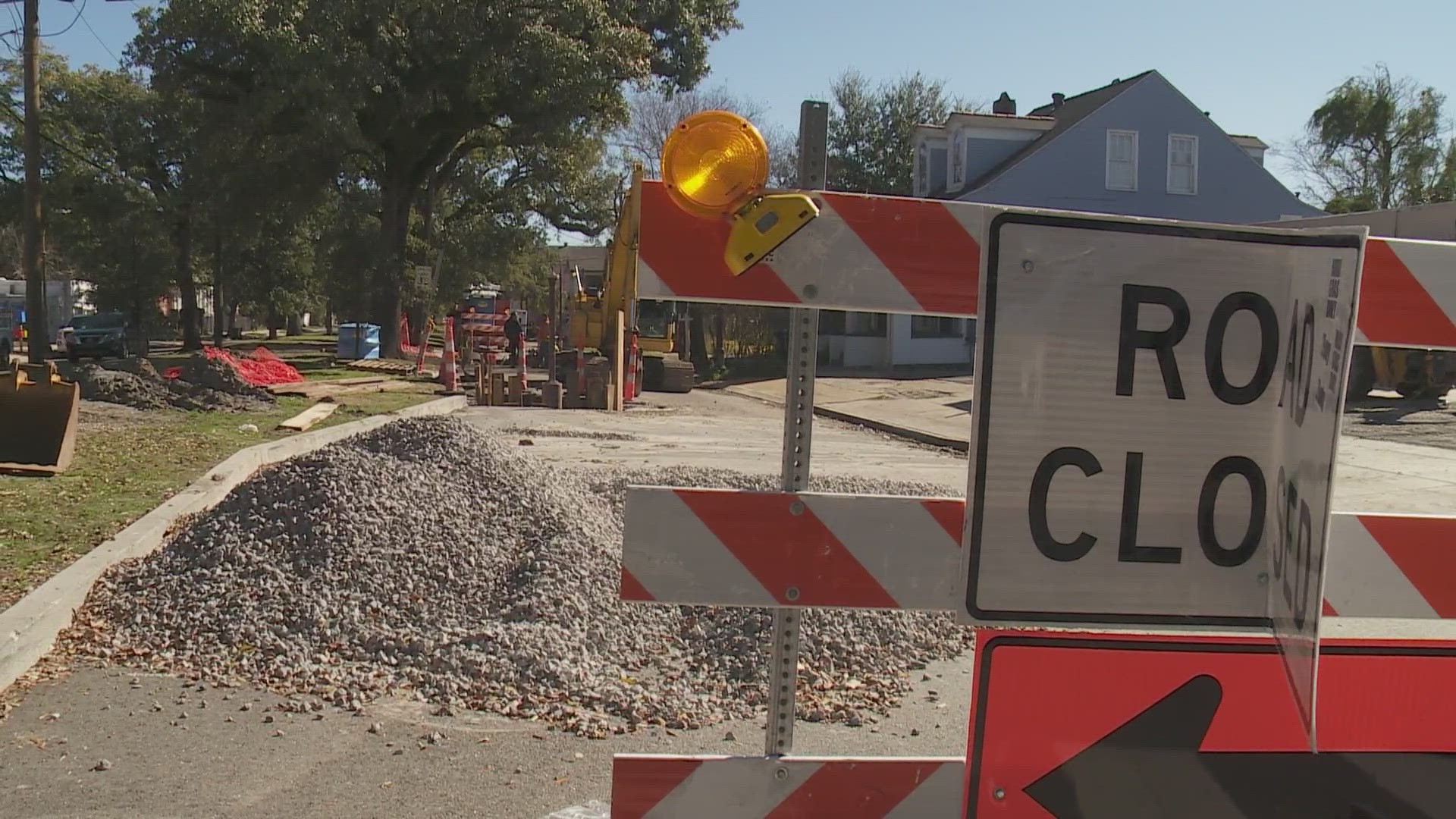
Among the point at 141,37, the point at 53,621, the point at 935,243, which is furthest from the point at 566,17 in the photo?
the point at 935,243

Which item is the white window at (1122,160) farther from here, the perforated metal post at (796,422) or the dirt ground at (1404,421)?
the perforated metal post at (796,422)

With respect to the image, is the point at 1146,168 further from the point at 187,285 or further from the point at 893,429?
the point at 187,285

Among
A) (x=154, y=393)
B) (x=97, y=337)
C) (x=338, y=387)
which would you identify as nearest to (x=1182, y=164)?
(x=338, y=387)

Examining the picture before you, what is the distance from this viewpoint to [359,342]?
3197cm

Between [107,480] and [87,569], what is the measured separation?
353cm

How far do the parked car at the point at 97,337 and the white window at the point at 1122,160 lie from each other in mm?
29291

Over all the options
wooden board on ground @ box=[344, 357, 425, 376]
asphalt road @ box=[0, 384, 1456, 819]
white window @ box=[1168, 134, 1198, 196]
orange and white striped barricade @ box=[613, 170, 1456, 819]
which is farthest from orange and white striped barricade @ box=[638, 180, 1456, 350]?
white window @ box=[1168, 134, 1198, 196]

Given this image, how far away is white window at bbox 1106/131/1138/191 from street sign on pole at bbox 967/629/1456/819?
29786mm

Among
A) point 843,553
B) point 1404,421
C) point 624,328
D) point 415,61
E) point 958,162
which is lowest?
point 1404,421

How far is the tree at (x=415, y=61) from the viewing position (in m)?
23.6

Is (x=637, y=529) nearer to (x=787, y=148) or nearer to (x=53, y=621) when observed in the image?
(x=53, y=621)

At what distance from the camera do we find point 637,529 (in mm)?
2340

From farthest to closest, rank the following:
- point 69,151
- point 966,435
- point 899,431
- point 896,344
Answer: point 69,151
point 896,344
point 899,431
point 966,435

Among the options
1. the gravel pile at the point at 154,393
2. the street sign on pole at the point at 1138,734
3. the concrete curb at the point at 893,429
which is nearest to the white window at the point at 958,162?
the concrete curb at the point at 893,429
